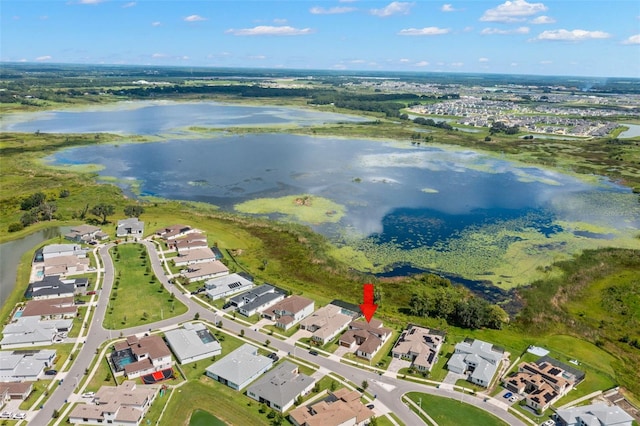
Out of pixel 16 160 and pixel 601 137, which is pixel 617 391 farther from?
pixel 601 137

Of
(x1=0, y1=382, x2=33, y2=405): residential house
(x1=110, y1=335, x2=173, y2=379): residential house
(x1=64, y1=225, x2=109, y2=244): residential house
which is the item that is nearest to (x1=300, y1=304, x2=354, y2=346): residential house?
(x1=110, y1=335, x2=173, y2=379): residential house

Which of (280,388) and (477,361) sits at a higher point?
(477,361)

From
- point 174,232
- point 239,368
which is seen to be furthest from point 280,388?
point 174,232

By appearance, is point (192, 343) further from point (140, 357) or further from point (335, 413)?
point (335, 413)

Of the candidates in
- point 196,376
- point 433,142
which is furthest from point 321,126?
point 196,376

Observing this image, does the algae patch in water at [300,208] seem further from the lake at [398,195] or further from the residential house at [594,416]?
the residential house at [594,416]

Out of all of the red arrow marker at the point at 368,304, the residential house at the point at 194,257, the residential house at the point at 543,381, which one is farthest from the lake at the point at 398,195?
the residential house at the point at 543,381
